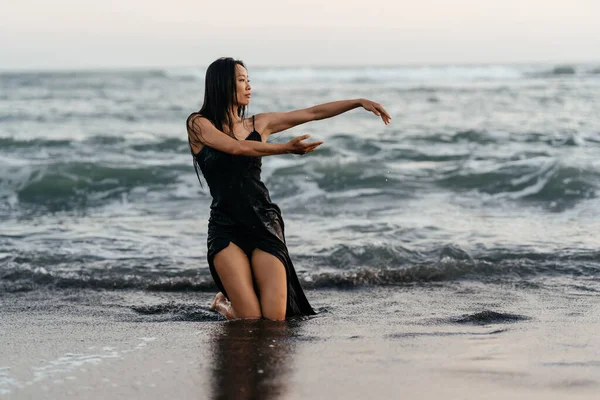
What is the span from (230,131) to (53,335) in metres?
1.54

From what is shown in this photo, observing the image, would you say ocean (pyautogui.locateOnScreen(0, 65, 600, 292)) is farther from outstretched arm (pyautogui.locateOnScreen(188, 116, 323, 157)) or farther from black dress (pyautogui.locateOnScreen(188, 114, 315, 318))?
outstretched arm (pyautogui.locateOnScreen(188, 116, 323, 157))

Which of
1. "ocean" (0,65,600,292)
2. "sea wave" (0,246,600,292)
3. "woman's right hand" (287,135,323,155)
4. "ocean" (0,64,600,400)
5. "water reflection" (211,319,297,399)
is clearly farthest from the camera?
"ocean" (0,65,600,292)

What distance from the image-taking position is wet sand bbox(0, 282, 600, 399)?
345 centimetres

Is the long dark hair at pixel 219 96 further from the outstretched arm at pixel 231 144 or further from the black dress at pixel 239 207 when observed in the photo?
the black dress at pixel 239 207

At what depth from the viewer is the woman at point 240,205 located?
504cm

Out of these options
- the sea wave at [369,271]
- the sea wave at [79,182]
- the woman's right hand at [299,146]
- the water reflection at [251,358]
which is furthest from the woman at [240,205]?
the sea wave at [79,182]

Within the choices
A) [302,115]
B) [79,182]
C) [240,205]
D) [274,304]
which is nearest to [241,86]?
[302,115]

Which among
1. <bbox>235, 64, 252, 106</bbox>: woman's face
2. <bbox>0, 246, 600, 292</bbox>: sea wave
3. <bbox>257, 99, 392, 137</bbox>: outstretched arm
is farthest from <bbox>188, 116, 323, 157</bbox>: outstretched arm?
<bbox>0, 246, 600, 292</bbox>: sea wave

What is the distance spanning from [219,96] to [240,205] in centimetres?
66

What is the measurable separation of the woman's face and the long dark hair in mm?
18

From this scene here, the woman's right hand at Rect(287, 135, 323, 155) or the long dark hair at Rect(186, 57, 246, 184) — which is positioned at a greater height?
the long dark hair at Rect(186, 57, 246, 184)

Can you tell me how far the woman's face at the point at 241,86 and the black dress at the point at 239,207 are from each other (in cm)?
20

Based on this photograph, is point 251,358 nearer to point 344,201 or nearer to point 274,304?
point 274,304

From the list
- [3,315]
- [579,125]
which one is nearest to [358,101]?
[3,315]
